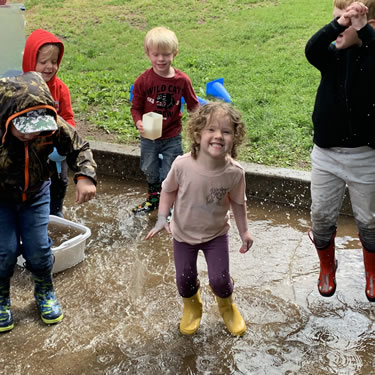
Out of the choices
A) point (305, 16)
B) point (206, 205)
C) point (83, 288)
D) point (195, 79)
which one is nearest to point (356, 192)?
point (206, 205)

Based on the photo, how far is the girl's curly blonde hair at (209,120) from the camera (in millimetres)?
2771

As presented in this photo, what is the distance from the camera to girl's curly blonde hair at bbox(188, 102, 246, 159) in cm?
277

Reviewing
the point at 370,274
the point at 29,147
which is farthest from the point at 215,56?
the point at 29,147

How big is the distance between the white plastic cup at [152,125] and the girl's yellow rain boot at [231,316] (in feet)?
5.19

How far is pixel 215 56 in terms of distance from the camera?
861 centimetres

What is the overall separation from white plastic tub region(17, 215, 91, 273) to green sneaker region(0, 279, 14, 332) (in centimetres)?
44

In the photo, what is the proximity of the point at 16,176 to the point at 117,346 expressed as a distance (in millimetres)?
1075

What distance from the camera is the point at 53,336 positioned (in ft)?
10.1

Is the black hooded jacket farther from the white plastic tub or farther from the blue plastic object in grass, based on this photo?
the blue plastic object in grass

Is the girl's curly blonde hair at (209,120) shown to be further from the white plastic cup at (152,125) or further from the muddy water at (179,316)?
the white plastic cup at (152,125)

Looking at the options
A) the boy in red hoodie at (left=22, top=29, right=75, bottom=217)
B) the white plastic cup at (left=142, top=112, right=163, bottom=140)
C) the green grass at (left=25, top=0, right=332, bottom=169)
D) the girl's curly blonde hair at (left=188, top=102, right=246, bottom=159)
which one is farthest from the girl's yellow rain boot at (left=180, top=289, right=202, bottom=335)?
the green grass at (left=25, top=0, right=332, bottom=169)

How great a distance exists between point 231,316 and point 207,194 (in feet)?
2.51

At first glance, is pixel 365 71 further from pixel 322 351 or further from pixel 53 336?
pixel 53 336

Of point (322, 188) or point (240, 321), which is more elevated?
point (322, 188)
